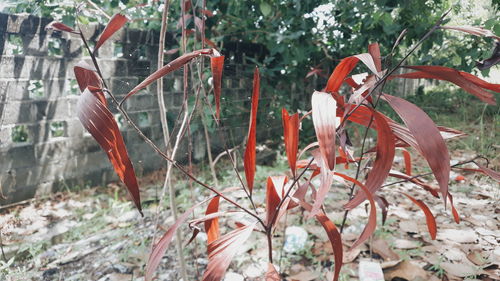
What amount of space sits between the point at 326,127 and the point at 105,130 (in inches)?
10.9

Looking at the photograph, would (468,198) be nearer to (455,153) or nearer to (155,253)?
(455,153)

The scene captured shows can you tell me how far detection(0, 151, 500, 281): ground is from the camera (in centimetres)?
107

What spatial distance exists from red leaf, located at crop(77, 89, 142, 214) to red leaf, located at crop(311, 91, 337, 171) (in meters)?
0.25

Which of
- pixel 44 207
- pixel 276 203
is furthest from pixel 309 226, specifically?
pixel 44 207

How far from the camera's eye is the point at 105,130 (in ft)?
1.44

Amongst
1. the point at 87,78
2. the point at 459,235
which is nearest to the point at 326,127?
the point at 87,78

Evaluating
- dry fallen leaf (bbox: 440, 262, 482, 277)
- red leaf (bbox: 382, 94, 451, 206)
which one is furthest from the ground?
red leaf (bbox: 382, 94, 451, 206)

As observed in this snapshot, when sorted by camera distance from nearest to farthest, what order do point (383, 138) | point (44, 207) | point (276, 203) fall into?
point (383, 138) → point (276, 203) → point (44, 207)

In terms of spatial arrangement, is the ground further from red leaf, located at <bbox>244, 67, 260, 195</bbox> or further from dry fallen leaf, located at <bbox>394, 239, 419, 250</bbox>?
red leaf, located at <bbox>244, 67, 260, 195</bbox>

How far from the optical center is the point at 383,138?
0.52 meters

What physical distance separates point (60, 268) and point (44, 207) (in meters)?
0.74

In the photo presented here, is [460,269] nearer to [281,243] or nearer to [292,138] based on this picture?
[281,243]

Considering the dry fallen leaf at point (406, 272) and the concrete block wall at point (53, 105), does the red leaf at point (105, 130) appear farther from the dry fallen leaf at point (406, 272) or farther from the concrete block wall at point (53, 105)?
the concrete block wall at point (53, 105)

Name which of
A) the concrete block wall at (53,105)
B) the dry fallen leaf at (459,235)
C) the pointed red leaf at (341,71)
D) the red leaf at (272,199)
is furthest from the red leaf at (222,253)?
the concrete block wall at (53,105)
